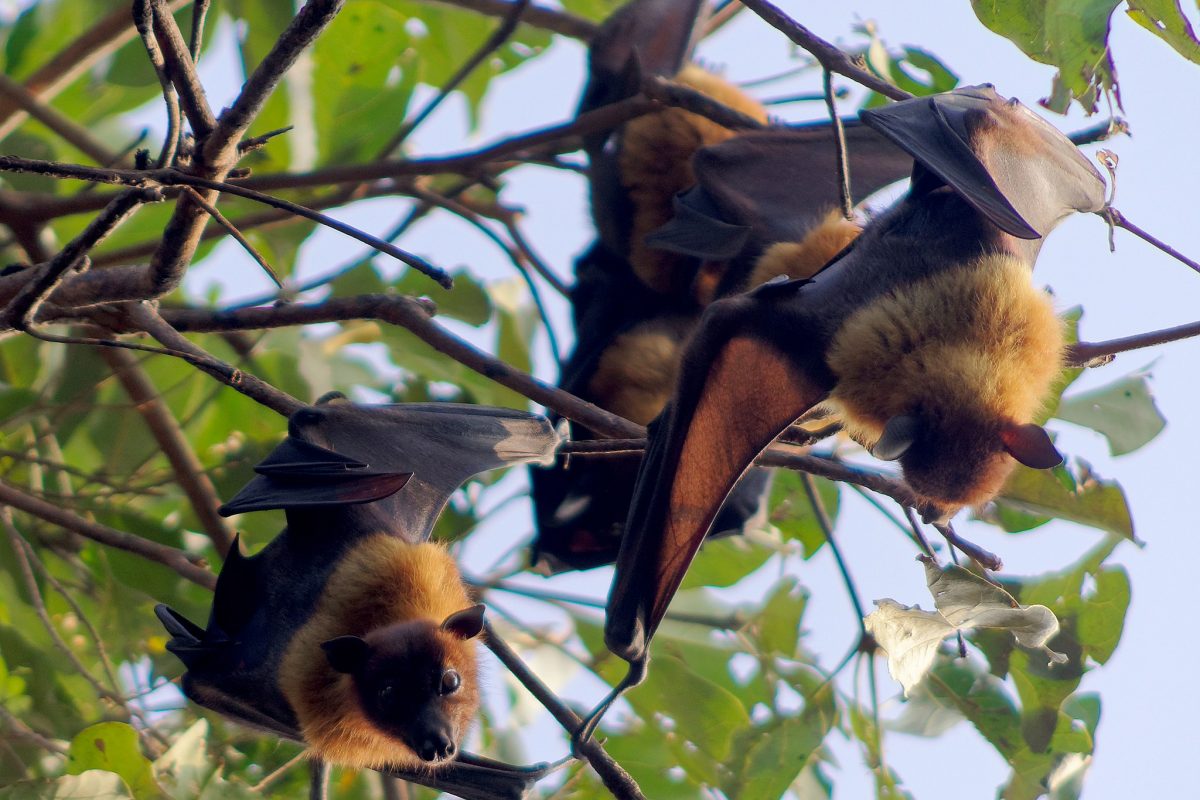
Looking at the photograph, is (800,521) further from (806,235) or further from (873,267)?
(873,267)

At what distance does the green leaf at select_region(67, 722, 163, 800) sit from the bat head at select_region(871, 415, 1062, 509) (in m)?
2.11

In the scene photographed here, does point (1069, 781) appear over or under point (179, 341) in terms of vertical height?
under

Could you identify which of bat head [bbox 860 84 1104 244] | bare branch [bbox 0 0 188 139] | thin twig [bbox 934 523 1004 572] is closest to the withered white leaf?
Result: thin twig [bbox 934 523 1004 572]

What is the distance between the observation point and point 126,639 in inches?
179

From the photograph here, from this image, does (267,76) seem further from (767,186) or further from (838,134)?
(767,186)

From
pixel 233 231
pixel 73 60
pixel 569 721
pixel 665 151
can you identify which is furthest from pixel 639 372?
pixel 233 231

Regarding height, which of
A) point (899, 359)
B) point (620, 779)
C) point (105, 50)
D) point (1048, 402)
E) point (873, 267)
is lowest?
point (620, 779)

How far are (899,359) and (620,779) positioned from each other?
1242mm

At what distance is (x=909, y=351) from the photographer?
3.01 meters

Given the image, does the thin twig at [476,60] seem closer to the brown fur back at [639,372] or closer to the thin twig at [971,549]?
the brown fur back at [639,372]

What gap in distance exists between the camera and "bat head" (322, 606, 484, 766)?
306 centimetres

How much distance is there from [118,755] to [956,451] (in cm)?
234

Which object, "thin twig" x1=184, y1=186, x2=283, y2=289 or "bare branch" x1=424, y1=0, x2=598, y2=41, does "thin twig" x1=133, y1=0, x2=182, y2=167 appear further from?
"bare branch" x1=424, y1=0, x2=598, y2=41

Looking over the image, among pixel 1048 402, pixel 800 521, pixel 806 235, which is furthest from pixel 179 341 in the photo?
pixel 800 521
